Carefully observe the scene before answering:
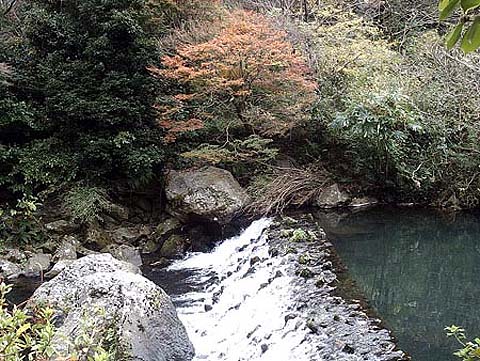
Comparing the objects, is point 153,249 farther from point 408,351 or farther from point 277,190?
point 408,351

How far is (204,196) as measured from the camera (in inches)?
328

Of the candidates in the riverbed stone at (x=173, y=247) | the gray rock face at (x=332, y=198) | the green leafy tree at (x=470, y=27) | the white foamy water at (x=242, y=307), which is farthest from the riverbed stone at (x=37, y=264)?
the green leafy tree at (x=470, y=27)

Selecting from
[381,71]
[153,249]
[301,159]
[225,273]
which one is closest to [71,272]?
[225,273]

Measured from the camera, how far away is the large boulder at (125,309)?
4.27 metres

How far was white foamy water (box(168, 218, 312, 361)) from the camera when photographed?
15.6 feet

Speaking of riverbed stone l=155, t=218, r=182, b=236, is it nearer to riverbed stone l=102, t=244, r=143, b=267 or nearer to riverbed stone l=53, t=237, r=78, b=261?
riverbed stone l=102, t=244, r=143, b=267

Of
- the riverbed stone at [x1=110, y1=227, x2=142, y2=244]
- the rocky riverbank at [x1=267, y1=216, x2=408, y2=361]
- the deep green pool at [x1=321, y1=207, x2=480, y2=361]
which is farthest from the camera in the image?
the riverbed stone at [x1=110, y1=227, x2=142, y2=244]

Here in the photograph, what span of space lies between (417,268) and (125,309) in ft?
14.9

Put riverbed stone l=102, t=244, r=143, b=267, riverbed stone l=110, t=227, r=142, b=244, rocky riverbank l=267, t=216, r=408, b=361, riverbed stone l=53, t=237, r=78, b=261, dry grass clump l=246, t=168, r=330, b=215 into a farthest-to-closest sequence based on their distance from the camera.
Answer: dry grass clump l=246, t=168, r=330, b=215, riverbed stone l=110, t=227, r=142, b=244, riverbed stone l=102, t=244, r=143, b=267, riverbed stone l=53, t=237, r=78, b=261, rocky riverbank l=267, t=216, r=408, b=361

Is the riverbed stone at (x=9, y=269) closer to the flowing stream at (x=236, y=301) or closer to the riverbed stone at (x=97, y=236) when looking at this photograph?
the riverbed stone at (x=97, y=236)

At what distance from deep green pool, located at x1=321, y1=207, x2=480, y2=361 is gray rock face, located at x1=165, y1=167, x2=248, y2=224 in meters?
1.70

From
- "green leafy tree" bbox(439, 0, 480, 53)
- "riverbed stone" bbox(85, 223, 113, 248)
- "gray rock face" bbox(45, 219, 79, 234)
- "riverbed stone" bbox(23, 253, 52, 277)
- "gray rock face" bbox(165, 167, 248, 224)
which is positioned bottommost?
"riverbed stone" bbox(23, 253, 52, 277)

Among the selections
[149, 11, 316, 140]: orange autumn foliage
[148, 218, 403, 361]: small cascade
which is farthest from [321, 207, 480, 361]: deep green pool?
[149, 11, 316, 140]: orange autumn foliage

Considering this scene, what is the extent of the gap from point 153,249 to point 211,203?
1240mm
